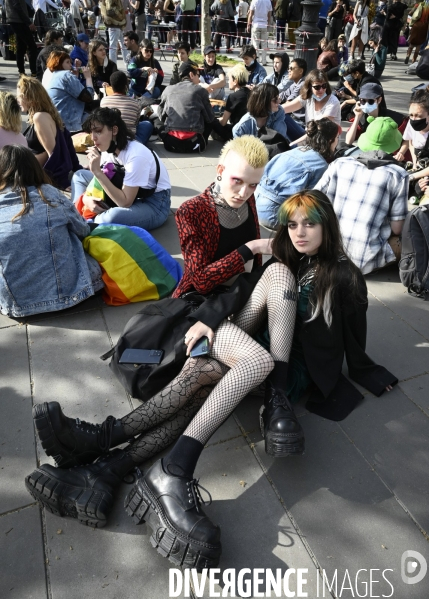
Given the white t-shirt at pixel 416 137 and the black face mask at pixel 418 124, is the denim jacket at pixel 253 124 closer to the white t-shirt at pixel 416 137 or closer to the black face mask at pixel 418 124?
the white t-shirt at pixel 416 137

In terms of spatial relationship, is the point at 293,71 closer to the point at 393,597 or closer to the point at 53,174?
the point at 53,174

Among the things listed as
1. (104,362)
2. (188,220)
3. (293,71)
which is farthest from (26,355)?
(293,71)

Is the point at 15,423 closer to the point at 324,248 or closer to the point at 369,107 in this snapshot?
the point at 324,248

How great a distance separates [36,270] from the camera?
11.4 ft

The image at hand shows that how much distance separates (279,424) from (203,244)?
3.75 feet

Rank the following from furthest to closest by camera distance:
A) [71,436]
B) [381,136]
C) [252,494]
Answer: [381,136], [252,494], [71,436]

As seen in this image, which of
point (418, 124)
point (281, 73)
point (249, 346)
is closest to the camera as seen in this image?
point (249, 346)

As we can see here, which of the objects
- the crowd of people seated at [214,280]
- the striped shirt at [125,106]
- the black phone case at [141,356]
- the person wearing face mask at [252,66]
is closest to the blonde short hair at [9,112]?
the crowd of people seated at [214,280]

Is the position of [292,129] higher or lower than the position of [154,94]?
lower

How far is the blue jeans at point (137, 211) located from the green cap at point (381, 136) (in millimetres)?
2112

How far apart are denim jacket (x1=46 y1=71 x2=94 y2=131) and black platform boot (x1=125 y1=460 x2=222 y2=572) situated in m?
6.42

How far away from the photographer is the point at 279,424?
2.30 metres

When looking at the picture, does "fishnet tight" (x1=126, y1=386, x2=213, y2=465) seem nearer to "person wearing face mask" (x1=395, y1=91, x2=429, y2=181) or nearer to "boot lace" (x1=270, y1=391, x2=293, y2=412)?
"boot lace" (x1=270, y1=391, x2=293, y2=412)

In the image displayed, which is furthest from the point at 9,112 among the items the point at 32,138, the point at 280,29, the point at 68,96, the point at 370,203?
the point at 280,29
